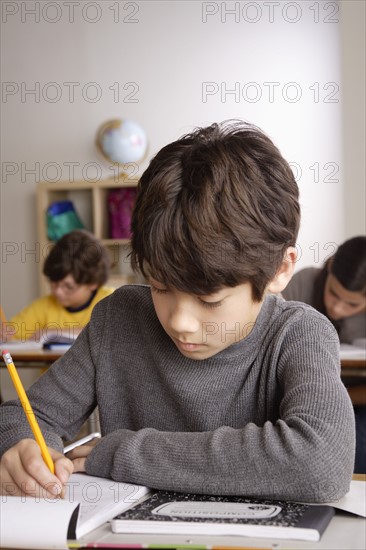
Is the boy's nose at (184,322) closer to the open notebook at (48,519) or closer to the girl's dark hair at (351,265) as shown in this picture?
the open notebook at (48,519)

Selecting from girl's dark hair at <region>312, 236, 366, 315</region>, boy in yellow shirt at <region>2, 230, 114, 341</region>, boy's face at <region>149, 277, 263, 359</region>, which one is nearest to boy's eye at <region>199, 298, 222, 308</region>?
boy's face at <region>149, 277, 263, 359</region>

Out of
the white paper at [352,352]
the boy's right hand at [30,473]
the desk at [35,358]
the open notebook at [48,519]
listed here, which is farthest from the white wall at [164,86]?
the open notebook at [48,519]

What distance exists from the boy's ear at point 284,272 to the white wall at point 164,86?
3.60 m

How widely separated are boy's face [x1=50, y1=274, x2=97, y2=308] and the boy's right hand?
9.27ft

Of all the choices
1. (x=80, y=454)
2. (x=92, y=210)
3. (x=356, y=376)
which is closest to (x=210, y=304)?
(x=80, y=454)

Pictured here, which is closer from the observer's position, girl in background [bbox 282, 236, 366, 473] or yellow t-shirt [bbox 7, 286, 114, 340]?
girl in background [bbox 282, 236, 366, 473]

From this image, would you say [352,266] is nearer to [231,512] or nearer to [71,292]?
[71,292]

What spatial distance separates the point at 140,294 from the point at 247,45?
13.7 ft

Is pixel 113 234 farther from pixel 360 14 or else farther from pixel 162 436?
pixel 162 436

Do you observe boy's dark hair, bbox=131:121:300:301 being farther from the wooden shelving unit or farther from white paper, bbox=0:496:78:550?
the wooden shelving unit

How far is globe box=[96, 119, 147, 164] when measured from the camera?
501 cm

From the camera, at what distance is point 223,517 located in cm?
80

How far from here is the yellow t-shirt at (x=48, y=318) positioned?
3.79m

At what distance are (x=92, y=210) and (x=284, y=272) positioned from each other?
14.3ft
